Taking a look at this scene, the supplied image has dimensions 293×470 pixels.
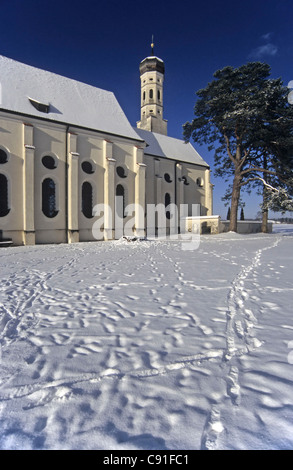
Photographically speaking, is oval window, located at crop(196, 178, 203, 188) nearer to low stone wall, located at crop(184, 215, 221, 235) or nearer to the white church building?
low stone wall, located at crop(184, 215, 221, 235)

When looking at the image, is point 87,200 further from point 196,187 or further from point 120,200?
point 196,187

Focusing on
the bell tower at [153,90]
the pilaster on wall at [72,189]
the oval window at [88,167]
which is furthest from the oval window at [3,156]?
the bell tower at [153,90]

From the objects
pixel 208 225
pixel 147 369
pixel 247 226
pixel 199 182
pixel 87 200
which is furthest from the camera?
pixel 199 182

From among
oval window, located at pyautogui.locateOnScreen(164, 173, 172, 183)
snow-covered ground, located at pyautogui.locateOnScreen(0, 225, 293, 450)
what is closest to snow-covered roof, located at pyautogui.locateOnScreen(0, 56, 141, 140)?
→ oval window, located at pyautogui.locateOnScreen(164, 173, 172, 183)

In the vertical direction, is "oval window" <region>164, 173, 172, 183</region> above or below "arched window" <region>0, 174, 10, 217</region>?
above

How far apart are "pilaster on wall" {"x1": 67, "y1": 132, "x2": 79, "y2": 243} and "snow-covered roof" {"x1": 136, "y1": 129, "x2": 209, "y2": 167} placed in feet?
30.2

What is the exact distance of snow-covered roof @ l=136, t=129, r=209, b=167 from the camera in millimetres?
27347

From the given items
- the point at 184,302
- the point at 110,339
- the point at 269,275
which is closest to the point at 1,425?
the point at 110,339

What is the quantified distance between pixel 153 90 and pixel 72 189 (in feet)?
92.9

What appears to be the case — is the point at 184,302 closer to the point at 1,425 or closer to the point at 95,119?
the point at 1,425

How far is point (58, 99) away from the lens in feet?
63.1

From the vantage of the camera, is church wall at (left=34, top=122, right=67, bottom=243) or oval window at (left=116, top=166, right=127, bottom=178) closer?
church wall at (left=34, top=122, right=67, bottom=243)

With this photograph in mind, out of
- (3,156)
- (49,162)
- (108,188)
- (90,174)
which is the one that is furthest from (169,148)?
(3,156)

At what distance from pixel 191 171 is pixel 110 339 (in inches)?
1144
